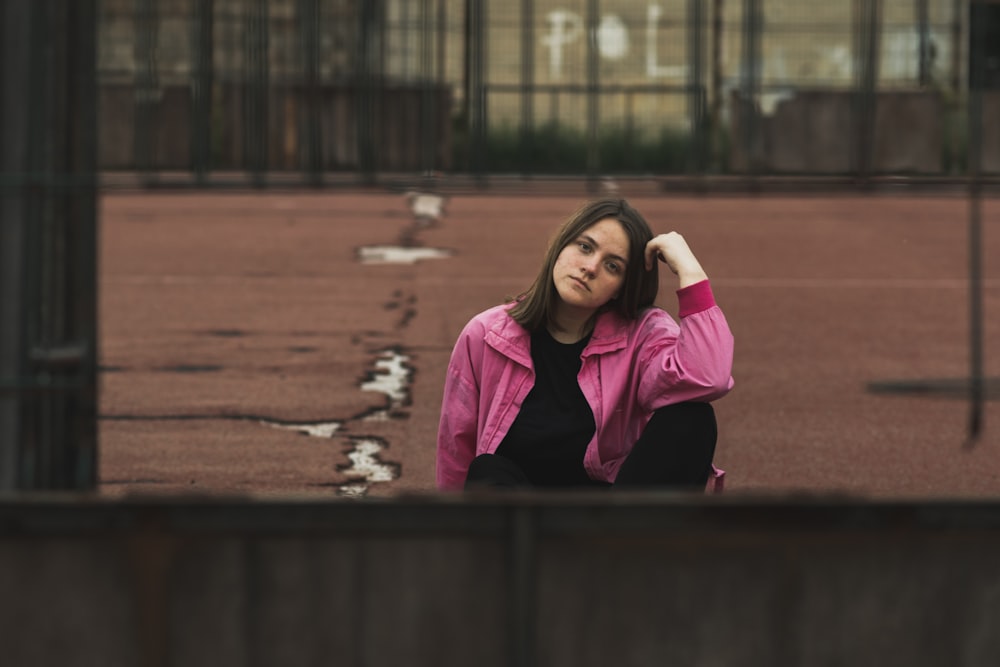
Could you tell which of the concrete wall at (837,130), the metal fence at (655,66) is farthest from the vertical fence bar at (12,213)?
the concrete wall at (837,130)

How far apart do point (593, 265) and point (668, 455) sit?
53cm

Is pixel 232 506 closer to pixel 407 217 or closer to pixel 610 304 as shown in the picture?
pixel 610 304

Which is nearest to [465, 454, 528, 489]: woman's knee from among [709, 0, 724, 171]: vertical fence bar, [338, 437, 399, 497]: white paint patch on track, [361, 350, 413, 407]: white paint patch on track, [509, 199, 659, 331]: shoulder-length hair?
[509, 199, 659, 331]: shoulder-length hair

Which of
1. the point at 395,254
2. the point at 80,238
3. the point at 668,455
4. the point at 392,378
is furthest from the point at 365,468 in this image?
the point at 395,254

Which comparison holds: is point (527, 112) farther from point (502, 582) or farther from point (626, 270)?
point (502, 582)

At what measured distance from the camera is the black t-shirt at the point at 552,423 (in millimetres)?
4688

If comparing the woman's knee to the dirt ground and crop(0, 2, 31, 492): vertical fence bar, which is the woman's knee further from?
crop(0, 2, 31, 492): vertical fence bar

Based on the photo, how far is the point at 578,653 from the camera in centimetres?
288

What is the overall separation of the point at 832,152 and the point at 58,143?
49.2 ft

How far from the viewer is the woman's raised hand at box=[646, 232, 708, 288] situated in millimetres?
4531

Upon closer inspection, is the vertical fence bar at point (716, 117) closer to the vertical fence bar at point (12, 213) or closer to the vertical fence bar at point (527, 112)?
the vertical fence bar at point (527, 112)

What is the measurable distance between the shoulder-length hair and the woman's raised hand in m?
0.03

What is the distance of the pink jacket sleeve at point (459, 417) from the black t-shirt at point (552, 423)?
0.13 metres

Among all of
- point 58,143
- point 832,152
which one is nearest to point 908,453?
point 58,143
